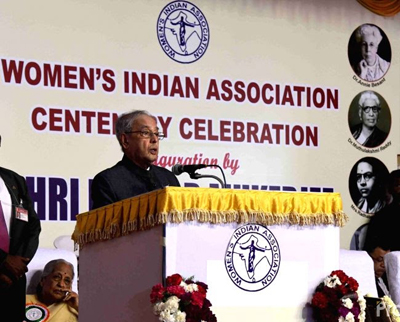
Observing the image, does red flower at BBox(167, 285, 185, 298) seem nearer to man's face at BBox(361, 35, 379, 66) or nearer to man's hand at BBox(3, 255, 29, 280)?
man's hand at BBox(3, 255, 29, 280)

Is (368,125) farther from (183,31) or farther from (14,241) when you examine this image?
(14,241)

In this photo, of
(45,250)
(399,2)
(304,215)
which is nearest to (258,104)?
(399,2)

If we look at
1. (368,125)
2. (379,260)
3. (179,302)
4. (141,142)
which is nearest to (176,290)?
(179,302)

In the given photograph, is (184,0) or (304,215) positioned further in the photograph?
(184,0)

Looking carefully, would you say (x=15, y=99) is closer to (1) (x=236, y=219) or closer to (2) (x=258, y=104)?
(2) (x=258, y=104)

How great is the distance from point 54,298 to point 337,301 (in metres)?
2.55

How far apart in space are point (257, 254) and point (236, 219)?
17cm

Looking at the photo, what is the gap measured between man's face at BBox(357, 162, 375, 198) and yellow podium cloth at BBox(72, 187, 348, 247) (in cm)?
463

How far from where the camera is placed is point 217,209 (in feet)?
12.4

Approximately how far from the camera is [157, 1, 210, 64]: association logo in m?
7.88

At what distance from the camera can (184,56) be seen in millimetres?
7949

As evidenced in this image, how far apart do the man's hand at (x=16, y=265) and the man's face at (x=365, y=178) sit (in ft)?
13.3

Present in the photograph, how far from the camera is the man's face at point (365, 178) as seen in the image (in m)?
8.66

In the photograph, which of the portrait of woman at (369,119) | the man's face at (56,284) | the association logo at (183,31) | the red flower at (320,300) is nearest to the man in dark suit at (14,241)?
the man's face at (56,284)
